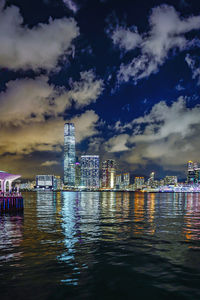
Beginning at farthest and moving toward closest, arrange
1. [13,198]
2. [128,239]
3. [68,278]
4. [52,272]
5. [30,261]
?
[13,198] < [128,239] < [30,261] < [52,272] < [68,278]

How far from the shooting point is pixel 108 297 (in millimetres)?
10891

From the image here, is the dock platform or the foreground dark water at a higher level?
the foreground dark water

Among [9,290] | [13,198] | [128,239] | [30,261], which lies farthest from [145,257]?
[13,198]

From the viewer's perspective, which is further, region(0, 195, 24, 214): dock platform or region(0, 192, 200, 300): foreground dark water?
region(0, 195, 24, 214): dock platform

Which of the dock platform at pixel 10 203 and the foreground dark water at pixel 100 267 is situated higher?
the foreground dark water at pixel 100 267

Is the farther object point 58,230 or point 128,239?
point 58,230

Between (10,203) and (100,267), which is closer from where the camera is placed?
(100,267)

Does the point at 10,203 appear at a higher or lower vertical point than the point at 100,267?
lower

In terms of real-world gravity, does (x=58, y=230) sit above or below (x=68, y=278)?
below

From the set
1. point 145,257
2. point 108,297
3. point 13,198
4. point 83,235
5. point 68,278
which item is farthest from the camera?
point 13,198

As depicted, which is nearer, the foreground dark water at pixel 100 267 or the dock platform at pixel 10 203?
the foreground dark water at pixel 100 267

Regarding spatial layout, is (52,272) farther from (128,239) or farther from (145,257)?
(128,239)

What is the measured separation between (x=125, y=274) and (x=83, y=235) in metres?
11.4

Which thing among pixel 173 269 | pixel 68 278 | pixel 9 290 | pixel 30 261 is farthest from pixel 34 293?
pixel 173 269
